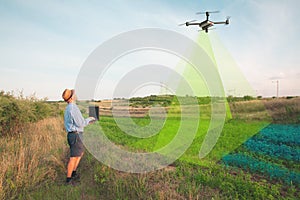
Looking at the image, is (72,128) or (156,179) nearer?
(156,179)

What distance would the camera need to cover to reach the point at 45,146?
623 cm

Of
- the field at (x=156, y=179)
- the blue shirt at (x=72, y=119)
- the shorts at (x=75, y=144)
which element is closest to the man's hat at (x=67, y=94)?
the blue shirt at (x=72, y=119)

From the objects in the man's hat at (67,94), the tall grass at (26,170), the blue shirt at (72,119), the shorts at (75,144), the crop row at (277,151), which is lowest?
the tall grass at (26,170)

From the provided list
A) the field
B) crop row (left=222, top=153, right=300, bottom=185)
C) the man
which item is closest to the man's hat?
the man

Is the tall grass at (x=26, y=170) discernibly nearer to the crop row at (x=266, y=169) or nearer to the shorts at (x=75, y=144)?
the shorts at (x=75, y=144)

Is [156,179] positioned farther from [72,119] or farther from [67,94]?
[67,94]

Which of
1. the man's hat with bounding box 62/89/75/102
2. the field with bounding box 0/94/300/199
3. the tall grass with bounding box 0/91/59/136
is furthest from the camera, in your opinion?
the tall grass with bounding box 0/91/59/136

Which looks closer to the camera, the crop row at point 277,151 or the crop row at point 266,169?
the crop row at point 266,169

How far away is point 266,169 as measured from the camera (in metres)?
4.80

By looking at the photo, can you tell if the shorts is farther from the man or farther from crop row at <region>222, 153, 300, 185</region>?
crop row at <region>222, 153, 300, 185</region>

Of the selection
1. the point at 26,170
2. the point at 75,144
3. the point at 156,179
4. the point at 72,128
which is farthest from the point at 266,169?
the point at 26,170

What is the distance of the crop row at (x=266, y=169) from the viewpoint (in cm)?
439

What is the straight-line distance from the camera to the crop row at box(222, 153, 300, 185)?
4.39 metres

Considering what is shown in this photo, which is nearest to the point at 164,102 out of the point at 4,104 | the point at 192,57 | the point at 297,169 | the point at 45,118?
the point at 192,57
